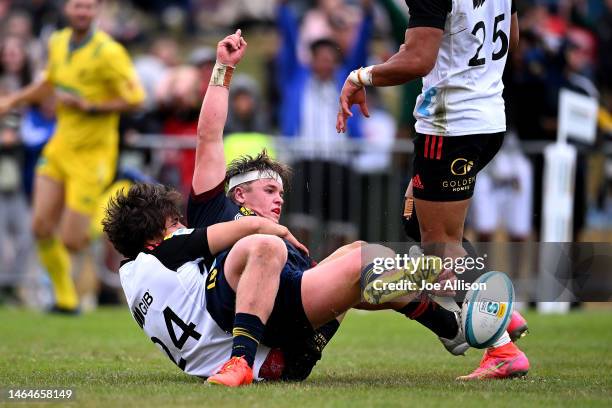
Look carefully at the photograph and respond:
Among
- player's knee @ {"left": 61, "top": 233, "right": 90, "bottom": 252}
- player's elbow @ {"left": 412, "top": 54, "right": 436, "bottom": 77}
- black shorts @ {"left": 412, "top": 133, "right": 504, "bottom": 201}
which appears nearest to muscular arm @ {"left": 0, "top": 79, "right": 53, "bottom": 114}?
player's knee @ {"left": 61, "top": 233, "right": 90, "bottom": 252}

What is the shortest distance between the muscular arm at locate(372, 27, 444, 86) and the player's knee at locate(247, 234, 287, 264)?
42.9 inches

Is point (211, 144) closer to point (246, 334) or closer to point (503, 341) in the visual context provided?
point (246, 334)

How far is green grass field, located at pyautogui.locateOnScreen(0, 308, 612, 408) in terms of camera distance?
17.7 feet

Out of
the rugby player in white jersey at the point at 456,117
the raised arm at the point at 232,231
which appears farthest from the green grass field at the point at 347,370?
the raised arm at the point at 232,231

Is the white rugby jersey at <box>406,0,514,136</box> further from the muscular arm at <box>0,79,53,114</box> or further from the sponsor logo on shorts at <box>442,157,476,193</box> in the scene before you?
the muscular arm at <box>0,79,53,114</box>

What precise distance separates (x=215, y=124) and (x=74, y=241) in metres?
5.97

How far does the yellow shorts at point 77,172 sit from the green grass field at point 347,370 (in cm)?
130

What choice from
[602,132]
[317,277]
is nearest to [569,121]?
[602,132]

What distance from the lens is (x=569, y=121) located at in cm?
1315

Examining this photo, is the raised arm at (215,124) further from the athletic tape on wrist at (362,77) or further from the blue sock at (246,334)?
the blue sock at (246,334)

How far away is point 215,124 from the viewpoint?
255 inches

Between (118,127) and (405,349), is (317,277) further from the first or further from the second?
(118,127)

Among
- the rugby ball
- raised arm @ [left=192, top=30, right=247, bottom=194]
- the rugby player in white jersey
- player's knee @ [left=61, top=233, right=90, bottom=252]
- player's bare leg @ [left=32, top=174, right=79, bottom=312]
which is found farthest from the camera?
player's knee @ [left=61, top=233, right=90, bottom=252]

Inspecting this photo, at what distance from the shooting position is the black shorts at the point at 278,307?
596cm
